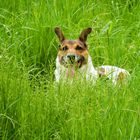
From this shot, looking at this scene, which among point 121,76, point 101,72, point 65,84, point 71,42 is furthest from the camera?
point 71,42

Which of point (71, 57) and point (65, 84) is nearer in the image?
point (65, 84)

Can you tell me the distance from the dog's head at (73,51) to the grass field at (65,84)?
0.27 metres

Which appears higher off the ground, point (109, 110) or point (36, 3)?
point (36, 3)

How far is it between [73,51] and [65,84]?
1090 mm

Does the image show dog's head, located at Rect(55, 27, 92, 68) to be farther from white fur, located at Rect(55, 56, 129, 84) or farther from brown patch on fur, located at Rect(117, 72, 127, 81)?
brown patch on fur, located at Rect(117, 72, 127, 81)

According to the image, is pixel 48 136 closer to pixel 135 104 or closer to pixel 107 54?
pixel 135 104

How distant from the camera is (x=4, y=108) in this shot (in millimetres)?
5211

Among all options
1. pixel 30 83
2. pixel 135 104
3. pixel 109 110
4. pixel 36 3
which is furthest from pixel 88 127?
pixel 36 3

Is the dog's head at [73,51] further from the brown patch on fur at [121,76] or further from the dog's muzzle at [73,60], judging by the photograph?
the brown patch on fur at [121,76]

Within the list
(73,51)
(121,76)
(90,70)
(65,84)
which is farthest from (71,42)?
(65,84)

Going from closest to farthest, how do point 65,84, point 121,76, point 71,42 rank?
point 65,84 < point 121,76 < point 71,42

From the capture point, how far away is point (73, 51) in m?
6.65

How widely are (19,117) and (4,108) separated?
137mm

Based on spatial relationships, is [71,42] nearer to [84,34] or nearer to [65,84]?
[84,34]
